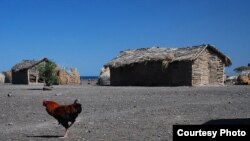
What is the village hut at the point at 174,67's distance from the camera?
3538 cm

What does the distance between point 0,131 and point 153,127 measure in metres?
3.98

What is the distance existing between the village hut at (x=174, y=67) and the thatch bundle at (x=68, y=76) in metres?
12.4

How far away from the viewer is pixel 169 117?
13.8m

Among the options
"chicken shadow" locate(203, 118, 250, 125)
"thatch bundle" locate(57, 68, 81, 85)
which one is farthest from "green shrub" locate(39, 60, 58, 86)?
"chicken shadow" locate(203, 118, 250, 125)

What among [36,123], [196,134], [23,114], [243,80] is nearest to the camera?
[196,134]

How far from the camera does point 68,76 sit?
183ft

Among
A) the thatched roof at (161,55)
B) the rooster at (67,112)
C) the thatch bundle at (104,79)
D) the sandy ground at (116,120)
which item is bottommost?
the sandy ground at (116,120)

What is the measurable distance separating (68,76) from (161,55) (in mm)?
19884

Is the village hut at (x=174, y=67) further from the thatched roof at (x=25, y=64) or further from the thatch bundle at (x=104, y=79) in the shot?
the thatched roof at (x=25, y=64)

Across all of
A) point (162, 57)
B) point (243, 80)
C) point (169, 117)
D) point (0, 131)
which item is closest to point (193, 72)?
point (162, 57)

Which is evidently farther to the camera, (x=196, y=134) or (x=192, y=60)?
(x=192, y=60)

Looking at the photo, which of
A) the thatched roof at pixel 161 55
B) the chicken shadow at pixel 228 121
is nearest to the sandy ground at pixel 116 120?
the chicken shadow at pixel 228 121

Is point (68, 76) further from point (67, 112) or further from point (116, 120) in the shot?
point (67, 112)

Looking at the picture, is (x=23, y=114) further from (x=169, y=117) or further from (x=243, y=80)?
(x=243, y=80)
